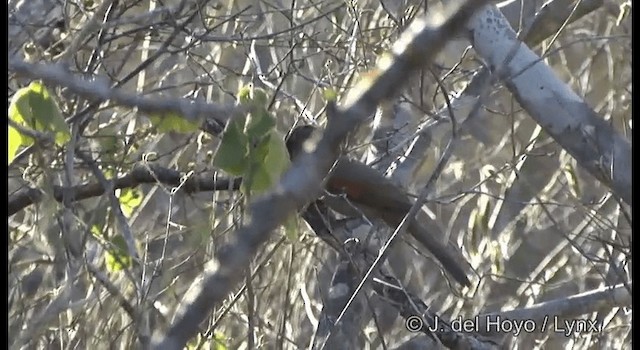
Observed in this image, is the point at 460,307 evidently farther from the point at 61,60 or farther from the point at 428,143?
the point at 61,60

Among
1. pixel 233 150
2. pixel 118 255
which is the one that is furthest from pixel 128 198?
pixel 233 150

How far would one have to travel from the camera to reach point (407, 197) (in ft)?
12.7

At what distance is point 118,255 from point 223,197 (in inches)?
39.2

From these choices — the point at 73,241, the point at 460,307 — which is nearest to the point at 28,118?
the point at 73,241

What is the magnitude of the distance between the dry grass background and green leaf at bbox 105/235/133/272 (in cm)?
6

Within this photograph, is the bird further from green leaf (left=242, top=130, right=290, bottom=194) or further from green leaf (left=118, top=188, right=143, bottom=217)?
green leaf (left=242, top=130, right=290, bottom=194)

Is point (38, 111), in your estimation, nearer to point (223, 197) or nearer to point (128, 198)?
point (128, 198)

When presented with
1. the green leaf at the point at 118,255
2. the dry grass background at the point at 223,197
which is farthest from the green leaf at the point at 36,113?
the green leaf at the point at 118,255

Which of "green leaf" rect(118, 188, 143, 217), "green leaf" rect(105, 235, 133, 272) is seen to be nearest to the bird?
"green leaf" rect(118, 188, 143, 217)

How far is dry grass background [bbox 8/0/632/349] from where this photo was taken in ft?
10.2

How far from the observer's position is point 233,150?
7.13 feet

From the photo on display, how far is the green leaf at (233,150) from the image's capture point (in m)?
2.15

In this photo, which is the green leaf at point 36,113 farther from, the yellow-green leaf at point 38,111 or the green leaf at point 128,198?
the green leaf at point 128,198

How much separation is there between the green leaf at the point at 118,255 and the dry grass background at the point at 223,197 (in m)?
0.06
